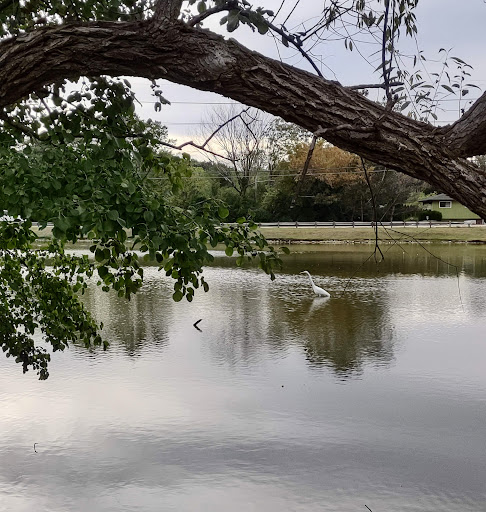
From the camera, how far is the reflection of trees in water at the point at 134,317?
805 cm

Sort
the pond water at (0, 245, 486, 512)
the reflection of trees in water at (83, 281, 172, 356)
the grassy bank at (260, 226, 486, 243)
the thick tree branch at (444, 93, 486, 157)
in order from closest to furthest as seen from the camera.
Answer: the thick tree branch at (444, 93, 486, 157)
the pond water at (0, 245, 486, 512)
the reflection of trees in water at (83, 281, 172, 356)
the grassy bank at (260, 226, 486, 243)

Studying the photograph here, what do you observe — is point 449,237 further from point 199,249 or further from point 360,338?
point 199,249

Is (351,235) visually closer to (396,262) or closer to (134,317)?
(396,262)

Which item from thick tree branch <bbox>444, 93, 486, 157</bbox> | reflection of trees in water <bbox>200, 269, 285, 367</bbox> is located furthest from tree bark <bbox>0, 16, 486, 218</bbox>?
reflection of trees in water <bbox>200, 269, 285, 367</bbox>

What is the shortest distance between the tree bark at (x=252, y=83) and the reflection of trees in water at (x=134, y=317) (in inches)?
232

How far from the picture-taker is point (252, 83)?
1653mm

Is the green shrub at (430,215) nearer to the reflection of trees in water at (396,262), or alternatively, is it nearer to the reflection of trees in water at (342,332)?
the reflection of trees in water at (396,262)

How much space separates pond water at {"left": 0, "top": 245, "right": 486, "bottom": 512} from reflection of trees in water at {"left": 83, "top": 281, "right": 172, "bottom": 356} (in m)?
0.04

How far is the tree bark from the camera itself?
151cm

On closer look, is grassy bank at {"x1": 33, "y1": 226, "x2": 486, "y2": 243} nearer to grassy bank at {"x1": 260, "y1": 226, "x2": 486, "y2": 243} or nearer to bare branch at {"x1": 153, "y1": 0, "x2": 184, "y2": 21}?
grassy bank at {"x1": 260, "y1": 226, "x2": 486, "y2": 243}

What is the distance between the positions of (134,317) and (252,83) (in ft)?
26.3

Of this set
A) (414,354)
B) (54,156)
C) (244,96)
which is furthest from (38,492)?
(414,354)

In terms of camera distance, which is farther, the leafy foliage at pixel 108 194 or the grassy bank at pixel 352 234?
the grassy bank at pixel 352 234

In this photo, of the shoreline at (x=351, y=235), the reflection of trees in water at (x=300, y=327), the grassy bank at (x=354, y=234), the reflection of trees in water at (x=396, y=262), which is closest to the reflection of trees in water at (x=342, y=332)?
the reflection of trees in water at (x=300, y=327)
